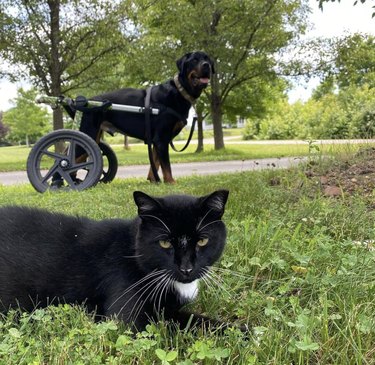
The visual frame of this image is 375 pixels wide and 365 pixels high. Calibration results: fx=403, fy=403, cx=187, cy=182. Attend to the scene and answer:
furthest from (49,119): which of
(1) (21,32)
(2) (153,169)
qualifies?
(2) (153,169)

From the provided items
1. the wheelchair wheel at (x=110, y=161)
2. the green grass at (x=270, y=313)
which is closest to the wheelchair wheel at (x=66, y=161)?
A: the wheelchair wheel at (x=110, y=161)

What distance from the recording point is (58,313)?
1.92 m

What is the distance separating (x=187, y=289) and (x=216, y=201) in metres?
0.48

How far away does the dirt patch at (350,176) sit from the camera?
4.27 m

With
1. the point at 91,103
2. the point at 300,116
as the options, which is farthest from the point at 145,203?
the point at 300,116

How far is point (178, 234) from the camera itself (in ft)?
6.54

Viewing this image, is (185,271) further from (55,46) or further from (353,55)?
(353,55)

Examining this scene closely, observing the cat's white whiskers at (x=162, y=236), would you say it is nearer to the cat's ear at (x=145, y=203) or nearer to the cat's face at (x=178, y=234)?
the cat's face at (x=178, y=234)

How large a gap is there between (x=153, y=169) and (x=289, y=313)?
488 cm

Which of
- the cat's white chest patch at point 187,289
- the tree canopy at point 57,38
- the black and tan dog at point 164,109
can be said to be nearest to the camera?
the cat's white chest patch at point 187,289

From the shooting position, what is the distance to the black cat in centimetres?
197

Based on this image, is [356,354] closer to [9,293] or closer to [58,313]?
[58,313]

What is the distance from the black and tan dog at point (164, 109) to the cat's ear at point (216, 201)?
4225 mm

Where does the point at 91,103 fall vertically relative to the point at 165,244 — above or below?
above
